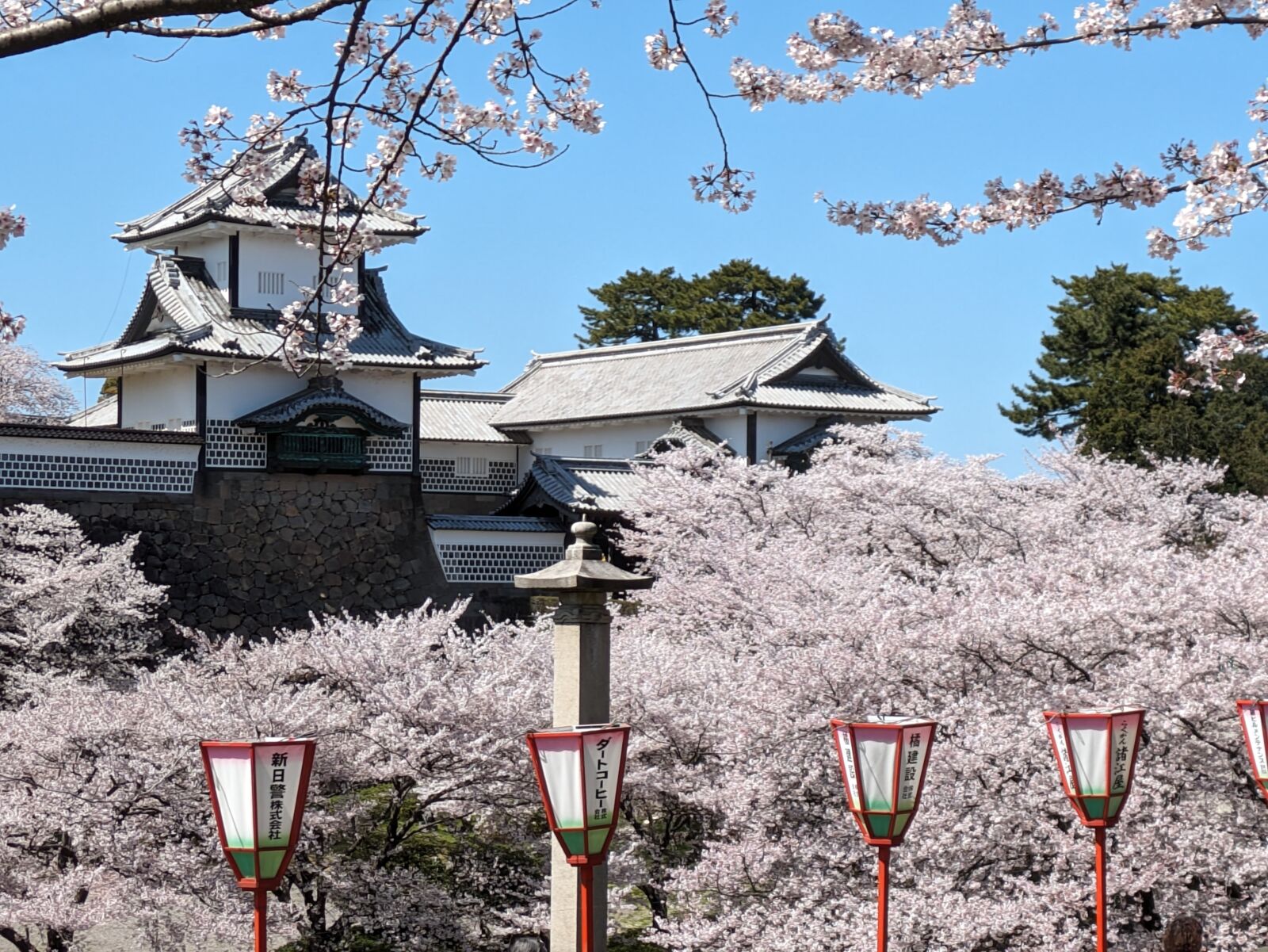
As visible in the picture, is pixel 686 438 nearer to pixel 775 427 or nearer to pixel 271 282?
pixel 775 427

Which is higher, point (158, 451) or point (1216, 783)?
point (158, 451)

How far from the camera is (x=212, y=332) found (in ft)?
65.6

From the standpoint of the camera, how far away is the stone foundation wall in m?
18.7

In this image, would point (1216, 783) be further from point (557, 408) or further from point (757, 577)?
point (557, 408)

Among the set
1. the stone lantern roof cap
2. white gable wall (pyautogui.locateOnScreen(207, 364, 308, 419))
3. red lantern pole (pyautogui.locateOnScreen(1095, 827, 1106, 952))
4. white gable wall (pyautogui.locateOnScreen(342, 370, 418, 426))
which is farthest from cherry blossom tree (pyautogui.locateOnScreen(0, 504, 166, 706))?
red lantern pole (pyautogui.locateOnScreen(1095, 827, 1106, 952))

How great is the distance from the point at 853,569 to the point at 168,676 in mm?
5590

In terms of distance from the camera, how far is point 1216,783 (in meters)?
8.54

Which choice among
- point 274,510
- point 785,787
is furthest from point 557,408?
point 785,787

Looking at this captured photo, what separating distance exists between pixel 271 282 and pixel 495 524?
15.0ft

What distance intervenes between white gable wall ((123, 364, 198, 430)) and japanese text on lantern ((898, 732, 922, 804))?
49.3 feet

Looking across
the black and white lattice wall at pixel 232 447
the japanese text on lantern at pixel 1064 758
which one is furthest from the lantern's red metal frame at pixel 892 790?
the black and white lattice wall at pixel 232 447

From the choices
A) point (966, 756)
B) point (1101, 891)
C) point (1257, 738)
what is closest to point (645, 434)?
point (966, 756)

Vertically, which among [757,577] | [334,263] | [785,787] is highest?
[334,263]

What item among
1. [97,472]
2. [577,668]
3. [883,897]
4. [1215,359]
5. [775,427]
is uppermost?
[775,427]
